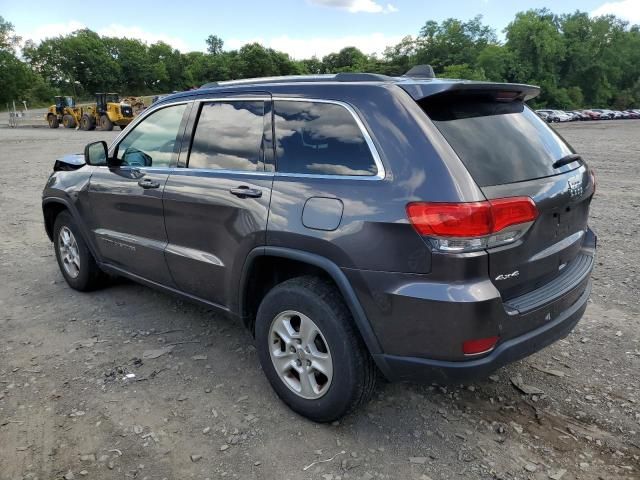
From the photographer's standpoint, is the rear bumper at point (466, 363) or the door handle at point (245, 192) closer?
the rear bumper at point (466, 363)

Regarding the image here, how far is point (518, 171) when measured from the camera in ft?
8.46

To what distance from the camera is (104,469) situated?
102 inches

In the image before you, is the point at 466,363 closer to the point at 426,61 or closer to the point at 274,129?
the point at 274,129

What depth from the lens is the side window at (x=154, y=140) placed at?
3.70 metres

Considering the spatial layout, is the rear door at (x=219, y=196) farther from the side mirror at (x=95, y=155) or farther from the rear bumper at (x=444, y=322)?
the side mirror at (x=95, y=155)

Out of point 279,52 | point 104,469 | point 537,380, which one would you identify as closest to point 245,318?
point 104,469

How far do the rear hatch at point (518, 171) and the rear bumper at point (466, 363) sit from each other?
0.74 ft

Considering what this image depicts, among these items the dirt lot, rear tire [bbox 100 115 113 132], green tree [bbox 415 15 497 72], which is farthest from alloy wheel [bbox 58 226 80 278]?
green tree [bbox 415 15 497 72]

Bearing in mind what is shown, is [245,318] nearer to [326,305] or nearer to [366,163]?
[326,305]

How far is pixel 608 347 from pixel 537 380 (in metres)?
0.76

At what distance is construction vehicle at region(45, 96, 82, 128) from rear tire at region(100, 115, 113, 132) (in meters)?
3.03

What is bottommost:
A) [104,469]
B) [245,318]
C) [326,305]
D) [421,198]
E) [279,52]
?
[104,469]

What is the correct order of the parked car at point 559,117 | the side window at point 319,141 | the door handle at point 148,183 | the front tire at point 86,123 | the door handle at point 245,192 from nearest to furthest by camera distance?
the side window at point 319,141
the door handle at point 245,192
the door handle at point 148,183
the front tire at point 86,123
the parked car at point 559,117

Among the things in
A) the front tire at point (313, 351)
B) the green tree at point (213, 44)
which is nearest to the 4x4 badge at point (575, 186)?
the front tire at point (313, 351)
